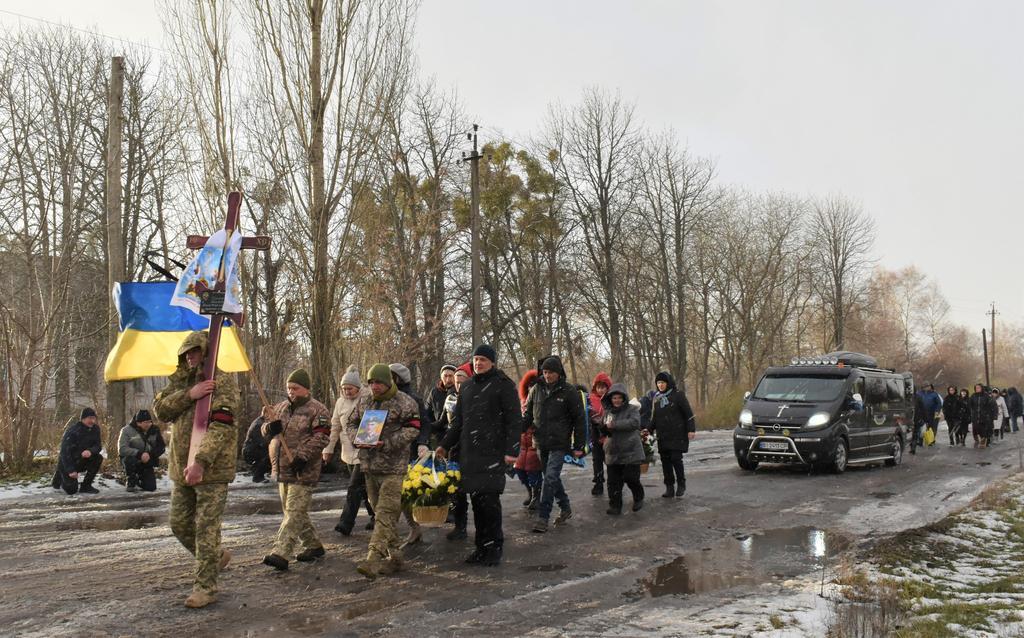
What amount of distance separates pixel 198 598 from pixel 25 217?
23.8m

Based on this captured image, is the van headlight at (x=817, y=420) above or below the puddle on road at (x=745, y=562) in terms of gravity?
above

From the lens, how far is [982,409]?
2453cm

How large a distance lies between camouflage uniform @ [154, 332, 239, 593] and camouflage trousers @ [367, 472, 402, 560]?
1432 mm

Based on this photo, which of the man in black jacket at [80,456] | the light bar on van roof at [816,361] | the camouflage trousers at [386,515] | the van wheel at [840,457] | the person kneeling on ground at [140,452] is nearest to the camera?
the camouflage trousers at [386,515]

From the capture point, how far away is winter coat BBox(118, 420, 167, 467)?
47.9 ft

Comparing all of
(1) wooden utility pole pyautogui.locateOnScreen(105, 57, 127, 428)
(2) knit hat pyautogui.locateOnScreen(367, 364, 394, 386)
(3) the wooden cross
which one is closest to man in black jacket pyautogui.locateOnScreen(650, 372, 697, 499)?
(2) knit hat pyautogui.locateOnScreen(367, 364, 394, 386)

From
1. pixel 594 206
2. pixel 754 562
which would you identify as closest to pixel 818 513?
pixel 754 562

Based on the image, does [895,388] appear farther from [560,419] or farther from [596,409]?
[560,419]

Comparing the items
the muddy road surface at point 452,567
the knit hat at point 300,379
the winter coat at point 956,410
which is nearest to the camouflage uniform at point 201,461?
the muddy road surface at point 452,567

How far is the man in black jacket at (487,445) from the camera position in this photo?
7766 mm

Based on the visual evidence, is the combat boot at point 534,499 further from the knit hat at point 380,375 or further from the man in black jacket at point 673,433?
the knit hat at point 380,375

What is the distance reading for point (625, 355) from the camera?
46219 millimetres

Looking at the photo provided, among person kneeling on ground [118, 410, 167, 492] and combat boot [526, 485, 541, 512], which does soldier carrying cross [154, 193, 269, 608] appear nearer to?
combat boot [526, 485, 541, 512]

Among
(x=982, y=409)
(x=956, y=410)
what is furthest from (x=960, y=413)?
(x=982, y=409)
